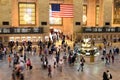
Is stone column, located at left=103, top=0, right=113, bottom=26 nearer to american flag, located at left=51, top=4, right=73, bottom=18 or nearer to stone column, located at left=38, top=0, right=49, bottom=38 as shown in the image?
american flag, located at left=51, top=4, right=73, bottom=18

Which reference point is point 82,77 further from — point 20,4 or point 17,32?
point 20,4

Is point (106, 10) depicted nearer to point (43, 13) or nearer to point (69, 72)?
point (43, 13)

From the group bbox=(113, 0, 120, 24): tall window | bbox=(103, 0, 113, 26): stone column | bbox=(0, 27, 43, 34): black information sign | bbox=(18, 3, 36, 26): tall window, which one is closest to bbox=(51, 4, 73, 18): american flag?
bbox=(0, 27, 43, 34): black information sign

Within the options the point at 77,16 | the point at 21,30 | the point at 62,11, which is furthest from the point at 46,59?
the point at 77,16

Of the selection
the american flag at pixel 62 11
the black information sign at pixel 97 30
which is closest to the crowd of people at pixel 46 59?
A: the american flag at pixel 62 11

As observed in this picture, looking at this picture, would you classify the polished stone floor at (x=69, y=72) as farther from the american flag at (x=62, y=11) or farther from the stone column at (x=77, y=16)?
the stone column at (x=77, y=16)

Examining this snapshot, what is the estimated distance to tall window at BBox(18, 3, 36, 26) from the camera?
42.7m

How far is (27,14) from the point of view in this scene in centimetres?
4306

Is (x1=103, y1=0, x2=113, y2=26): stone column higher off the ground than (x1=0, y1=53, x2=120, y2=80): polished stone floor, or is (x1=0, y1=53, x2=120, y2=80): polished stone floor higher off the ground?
(x1=103, y1=0, x2=113, y2=26): stone column

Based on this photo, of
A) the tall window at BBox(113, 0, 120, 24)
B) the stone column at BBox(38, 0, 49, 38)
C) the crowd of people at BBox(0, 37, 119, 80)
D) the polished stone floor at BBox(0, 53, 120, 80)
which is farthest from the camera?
the tall window at BBox(113, 0, 120, 24)

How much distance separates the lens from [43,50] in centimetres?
2991

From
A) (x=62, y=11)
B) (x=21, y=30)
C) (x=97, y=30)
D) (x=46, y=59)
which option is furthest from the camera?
(x=97, y=30)

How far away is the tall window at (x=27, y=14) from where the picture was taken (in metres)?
42.7

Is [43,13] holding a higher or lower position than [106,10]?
lower
